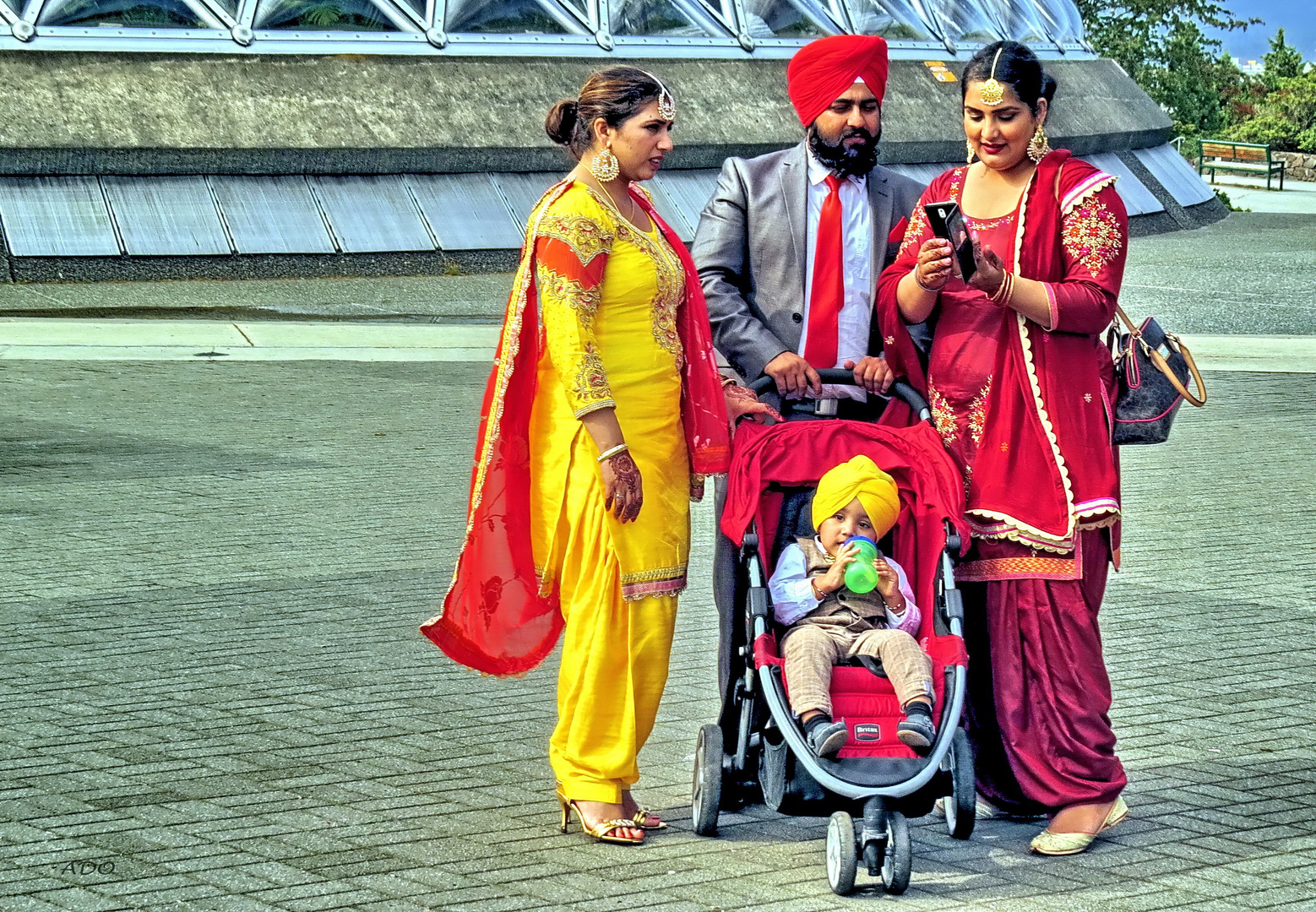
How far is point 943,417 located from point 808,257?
64cm

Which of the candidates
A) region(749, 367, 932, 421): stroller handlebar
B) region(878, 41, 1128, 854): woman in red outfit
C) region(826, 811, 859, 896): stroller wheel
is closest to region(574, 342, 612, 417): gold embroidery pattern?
region(749, 367, 932, 421): stroller handlebar

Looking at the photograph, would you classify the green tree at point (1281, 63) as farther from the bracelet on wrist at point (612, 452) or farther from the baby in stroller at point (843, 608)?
the bracelet on wrist at point (612, 452)

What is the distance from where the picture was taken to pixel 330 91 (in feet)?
56.7

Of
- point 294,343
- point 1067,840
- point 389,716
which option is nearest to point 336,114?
point 294,343

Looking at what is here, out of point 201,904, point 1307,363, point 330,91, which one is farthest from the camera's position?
point 330,91

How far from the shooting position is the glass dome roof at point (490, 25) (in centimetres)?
1720

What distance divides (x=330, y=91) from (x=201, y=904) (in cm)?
1420

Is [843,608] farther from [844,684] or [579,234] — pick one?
[579,234]

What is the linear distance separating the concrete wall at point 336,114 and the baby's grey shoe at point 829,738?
13509 mm

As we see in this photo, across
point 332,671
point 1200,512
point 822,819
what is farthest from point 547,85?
point 822,819

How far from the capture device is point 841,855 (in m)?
4.10

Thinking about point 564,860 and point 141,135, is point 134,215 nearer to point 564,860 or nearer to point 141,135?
point 141,135

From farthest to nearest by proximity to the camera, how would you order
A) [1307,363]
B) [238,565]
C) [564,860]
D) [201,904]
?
[1307,363] → [238,565] → [564,860] → [201,904]

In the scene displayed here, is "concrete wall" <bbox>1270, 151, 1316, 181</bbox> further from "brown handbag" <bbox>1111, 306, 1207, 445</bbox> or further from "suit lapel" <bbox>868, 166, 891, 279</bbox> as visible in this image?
"brown handbag" <bbox>1111, 306, 1207, 445</bbox>
